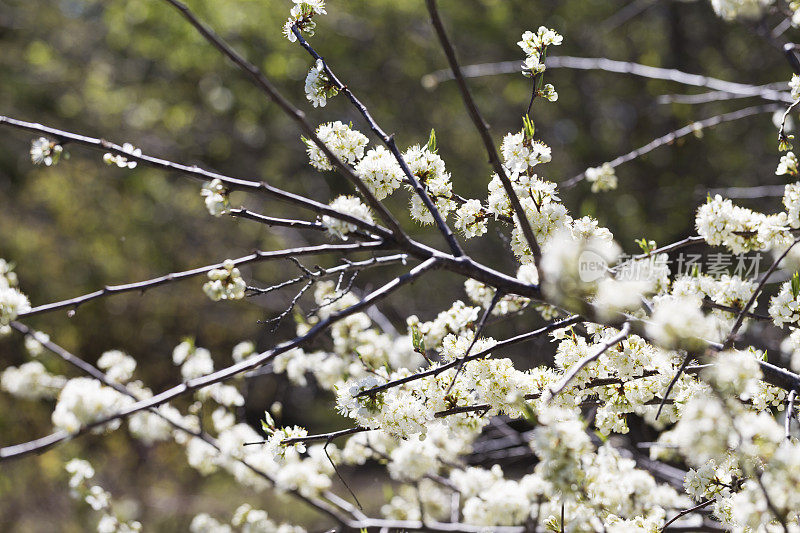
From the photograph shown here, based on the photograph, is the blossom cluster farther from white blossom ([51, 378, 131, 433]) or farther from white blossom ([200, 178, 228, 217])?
white blossom ([51, 378, 131, 433])

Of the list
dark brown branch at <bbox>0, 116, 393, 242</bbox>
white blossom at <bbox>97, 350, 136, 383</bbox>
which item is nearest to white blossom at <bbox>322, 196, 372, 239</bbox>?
dark brown branch at <bbox>0, 116, 393, 242</bbox>

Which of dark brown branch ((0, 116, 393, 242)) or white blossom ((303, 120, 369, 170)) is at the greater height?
white blossom ((303, 120, 369, 170))

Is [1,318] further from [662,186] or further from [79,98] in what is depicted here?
[79,98]

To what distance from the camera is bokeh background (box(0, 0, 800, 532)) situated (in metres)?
6.28

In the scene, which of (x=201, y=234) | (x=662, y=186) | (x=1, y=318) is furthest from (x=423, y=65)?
(x=1, y=318)

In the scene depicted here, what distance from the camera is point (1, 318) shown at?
1.35m

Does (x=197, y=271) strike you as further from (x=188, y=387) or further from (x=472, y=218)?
(x=472, y=218)

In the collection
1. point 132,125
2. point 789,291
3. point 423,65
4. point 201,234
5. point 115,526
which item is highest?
point 423,65

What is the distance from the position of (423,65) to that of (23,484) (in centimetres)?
663

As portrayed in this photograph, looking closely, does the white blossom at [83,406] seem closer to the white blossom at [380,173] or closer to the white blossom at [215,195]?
the white blossom at [215,195]

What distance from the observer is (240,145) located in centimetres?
826

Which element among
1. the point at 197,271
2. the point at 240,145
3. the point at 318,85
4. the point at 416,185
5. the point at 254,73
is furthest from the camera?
the point at 240,145

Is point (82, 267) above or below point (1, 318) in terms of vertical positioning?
above

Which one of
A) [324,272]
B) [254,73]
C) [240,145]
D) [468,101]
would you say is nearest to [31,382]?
[324,272]
